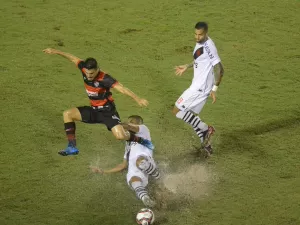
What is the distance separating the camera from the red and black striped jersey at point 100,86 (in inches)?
396

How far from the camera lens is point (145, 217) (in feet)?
29.3

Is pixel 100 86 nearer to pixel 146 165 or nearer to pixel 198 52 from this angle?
pixel 146 165

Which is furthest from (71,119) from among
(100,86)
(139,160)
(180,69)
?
(180,69)

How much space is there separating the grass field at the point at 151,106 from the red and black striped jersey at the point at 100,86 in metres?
1.35

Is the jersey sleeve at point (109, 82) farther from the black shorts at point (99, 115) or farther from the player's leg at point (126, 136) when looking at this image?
the player's leg at point (126, 136)

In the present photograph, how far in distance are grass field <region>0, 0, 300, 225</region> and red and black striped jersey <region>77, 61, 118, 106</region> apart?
53.3 inches

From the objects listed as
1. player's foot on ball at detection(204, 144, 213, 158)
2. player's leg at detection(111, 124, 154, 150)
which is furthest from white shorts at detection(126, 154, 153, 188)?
player's foot on ball at detection(204, 144, 213, 158)

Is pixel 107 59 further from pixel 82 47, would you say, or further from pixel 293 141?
pixel 293 141

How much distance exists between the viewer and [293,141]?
38.1 ft

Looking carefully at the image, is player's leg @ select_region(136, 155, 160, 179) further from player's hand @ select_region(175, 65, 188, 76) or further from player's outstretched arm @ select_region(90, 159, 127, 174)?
player's hand @ select_region(175, 65, 188, 76)

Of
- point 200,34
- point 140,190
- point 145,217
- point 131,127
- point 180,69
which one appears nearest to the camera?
point 145,217

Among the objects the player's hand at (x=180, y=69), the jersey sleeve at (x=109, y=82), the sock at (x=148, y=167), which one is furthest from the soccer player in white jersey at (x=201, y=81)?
the jersey sleeve at (x=109, y=82)

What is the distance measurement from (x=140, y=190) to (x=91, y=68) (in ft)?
7.38

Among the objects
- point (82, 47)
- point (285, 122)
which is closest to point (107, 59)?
point (82, 47)
